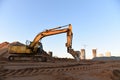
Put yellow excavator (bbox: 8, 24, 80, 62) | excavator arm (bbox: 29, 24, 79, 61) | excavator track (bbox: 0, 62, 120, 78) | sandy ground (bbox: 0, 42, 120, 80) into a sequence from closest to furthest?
sandy ground (bbox: 0, 42, 120, 80)
excavator track (bbox: 0, 62, 120, 78)
excavator arm (bbox: 29, 24, 79, 61)
yellow excavator (bbox: 8, 24, 80, 62)

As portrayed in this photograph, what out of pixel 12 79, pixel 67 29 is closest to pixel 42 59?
pixel 67 29

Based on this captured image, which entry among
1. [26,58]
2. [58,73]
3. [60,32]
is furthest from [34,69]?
[26,58]

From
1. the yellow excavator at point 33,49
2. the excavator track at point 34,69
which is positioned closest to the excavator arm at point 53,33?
the yellow excavator at point 33,49

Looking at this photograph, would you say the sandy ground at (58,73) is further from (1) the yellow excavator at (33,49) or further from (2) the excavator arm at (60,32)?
(1) the yellow excavator at (33,49)

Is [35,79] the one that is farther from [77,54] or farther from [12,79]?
[77,54]

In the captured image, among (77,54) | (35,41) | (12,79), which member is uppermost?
(35,41)

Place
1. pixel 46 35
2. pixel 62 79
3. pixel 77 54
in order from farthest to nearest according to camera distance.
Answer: pixel 46 35, pixel 77 54, pixel 62 79

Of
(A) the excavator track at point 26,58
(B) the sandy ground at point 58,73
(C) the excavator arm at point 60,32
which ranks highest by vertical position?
(C) the excavator arm at point 60,32

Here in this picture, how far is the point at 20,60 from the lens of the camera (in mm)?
28359

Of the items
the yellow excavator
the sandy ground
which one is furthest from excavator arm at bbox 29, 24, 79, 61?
the sandy ground

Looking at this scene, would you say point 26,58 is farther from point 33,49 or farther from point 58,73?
point 58,73

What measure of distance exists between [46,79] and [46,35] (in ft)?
51.1

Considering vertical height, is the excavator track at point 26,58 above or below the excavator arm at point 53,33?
below

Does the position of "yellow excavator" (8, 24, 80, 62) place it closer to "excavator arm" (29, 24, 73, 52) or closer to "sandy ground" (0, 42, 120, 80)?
"excavator arm" (29, 24, 73, 52)
